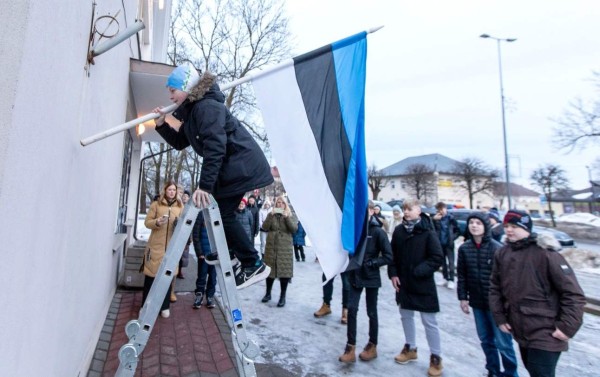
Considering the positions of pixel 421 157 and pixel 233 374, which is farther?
pixel 421 157

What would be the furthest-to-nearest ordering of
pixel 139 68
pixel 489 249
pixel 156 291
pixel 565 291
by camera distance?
pixel 139 68 < pixel 489 249 < pixel 565 291 < pixel 156 291

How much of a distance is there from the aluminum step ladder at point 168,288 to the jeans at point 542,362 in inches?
88.7

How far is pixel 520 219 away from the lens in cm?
313

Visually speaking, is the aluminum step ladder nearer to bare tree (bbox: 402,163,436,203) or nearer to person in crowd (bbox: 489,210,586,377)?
person in crowd (bbox: 489,210,586,377)

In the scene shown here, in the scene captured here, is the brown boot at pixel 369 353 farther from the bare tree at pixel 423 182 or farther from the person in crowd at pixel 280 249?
the bare tree at pixel 423 182

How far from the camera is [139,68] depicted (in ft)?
17.1

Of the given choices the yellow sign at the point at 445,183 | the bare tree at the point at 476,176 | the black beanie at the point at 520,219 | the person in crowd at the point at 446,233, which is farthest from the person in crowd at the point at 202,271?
the yellow sign at the point at 445,183

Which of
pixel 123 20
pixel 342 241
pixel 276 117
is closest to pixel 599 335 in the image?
pixel 342 241

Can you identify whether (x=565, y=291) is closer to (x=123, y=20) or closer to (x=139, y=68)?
(x=123, y=20)

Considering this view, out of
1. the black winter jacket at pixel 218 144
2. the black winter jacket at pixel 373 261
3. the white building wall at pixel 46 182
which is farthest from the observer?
the black winter jacket at pixel 373 261

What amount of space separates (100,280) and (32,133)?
330cm

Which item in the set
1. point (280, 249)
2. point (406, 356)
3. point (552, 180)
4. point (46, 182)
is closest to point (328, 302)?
point (280, 249)

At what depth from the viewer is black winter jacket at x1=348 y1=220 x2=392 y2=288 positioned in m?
4.32

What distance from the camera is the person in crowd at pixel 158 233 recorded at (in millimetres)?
4879
